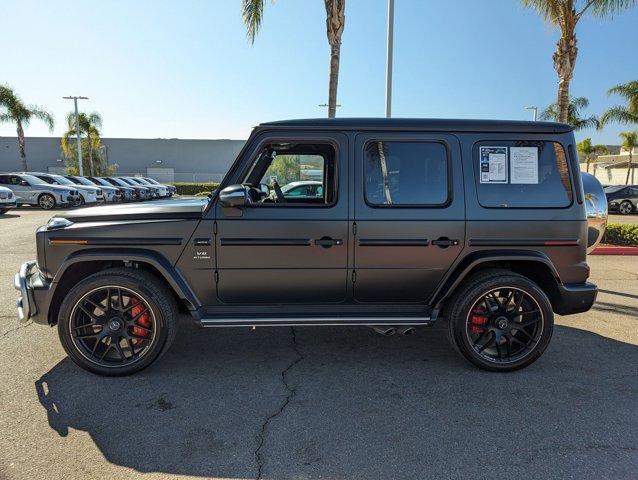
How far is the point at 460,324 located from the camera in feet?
11.7

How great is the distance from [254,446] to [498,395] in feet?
6.29

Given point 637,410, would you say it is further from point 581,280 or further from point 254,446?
point 254,446

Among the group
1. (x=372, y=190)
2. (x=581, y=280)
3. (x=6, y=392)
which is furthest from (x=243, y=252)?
(x=581, y=280)

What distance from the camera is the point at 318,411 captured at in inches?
119

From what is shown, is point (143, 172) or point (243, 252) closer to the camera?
point (243, 252)

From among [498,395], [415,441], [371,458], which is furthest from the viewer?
[498,395]

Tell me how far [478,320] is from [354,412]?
1.43 m

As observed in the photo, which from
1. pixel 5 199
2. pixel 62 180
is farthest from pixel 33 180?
pixel 5 199

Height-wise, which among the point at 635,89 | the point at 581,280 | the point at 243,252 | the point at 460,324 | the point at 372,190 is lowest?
the point at 460,324

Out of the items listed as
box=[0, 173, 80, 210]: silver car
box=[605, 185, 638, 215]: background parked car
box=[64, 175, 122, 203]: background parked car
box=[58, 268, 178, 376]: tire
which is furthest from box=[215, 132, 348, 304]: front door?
box=[64, 175, 122, 203]: background parked car

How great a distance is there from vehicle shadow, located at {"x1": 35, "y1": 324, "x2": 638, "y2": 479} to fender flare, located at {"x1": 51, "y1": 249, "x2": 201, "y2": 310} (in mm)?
769

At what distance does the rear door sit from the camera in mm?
3494

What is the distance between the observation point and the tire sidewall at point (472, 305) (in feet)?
11.6

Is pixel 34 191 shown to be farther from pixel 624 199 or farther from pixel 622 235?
pixel 624 199
